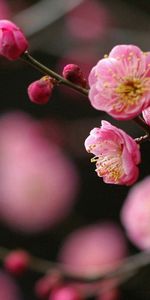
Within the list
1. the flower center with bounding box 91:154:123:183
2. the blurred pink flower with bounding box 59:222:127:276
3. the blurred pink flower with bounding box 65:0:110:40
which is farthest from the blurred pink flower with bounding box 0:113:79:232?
the flower center with bounding box 91:154:123:183

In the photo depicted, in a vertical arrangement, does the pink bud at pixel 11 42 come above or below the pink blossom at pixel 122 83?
above

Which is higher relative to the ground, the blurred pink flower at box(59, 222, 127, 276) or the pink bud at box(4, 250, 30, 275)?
the pink bud at box(4, 250, 30, 275)

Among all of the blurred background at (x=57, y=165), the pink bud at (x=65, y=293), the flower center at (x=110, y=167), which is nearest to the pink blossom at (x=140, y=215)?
the pink bud at (x=65, y=293)

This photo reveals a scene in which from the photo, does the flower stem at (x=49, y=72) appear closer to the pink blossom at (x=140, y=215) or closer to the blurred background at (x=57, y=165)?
the pink blossom at (x=140, y=215)

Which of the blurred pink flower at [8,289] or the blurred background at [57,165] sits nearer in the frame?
the blurred background at [57,165]

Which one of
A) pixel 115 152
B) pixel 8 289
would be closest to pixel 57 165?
pixel 8 289

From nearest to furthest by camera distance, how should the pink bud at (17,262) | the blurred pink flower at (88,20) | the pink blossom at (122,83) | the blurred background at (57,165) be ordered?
the pink blossom at (122,83) → the pink bud at (17,262) → the blurred background at (57,165) → the blurred pink flower at (88,20)

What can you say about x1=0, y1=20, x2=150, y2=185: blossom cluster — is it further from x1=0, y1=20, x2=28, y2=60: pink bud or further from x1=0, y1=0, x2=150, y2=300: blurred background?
x1=0, y1=0, x2=150, y2=300: blurred background
